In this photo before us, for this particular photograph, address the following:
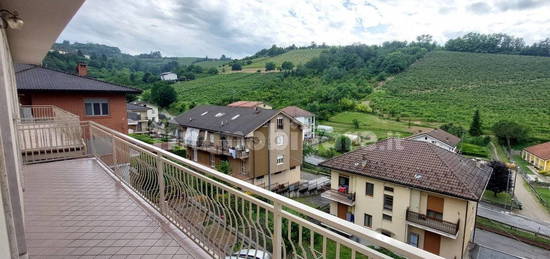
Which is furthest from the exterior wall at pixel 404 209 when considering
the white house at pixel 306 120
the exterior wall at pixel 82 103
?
the white house at pixel 306 120

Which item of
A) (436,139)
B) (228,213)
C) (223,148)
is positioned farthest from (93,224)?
(436,139)

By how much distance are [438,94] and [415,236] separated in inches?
1622

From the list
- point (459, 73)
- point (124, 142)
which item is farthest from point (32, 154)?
point (459, 73)

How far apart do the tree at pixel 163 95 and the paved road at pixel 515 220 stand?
4110cm

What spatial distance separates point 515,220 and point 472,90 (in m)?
37.9

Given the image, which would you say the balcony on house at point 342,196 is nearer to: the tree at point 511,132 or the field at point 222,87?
the tree at point 511,132

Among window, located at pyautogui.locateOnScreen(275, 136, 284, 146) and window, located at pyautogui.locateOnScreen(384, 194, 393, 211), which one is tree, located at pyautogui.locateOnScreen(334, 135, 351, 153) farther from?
window, located at pyautogui.locateOnScreen(384, 194, 393, 211)

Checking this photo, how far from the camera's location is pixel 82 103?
42.0 ft

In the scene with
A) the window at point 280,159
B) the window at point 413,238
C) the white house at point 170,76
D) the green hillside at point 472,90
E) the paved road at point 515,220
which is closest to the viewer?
the window at point 413,238

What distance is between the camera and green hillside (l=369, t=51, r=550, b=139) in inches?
1355

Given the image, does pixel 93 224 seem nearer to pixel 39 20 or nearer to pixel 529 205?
pixel 39 20

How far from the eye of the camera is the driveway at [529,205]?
1512 centimetres

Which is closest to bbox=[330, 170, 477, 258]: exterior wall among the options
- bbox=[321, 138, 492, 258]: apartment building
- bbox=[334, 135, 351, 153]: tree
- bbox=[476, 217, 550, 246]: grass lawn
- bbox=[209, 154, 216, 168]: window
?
bbox=[321, 138, 492, 258]: apartment building

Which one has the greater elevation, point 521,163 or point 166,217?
point 166,217
